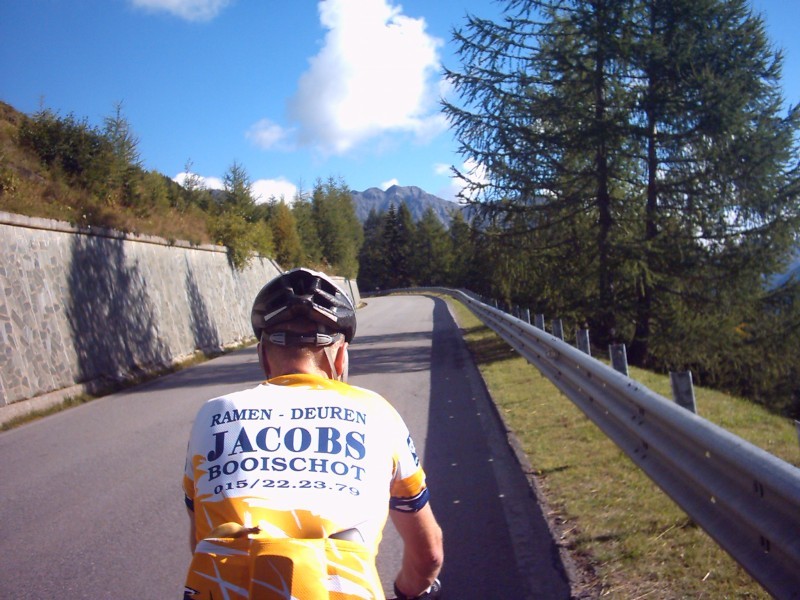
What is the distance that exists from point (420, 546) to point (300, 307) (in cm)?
81

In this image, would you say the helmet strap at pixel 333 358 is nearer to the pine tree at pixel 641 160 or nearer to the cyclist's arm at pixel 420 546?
the cyclist's arm at pixel 420 546

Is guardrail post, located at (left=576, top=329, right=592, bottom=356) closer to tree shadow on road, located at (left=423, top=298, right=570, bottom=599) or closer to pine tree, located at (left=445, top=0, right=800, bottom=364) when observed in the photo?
tree shadow on road, located at (left=423, top=298, right=570, bottom=599)

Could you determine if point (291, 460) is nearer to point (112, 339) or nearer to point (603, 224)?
point (112, 339)

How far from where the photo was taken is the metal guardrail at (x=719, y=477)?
2.79m

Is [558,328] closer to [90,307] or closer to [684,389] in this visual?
[684,389]

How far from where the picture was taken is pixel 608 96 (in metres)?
16.3

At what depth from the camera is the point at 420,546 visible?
2213mm

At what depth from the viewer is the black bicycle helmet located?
235cm

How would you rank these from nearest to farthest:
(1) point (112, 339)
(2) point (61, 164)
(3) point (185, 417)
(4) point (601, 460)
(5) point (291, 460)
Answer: (5) point (291, 460) < (4) point (601, 460) < (3) point (185, 417) < (1) point (112, 339) < (2) point (61, 164)

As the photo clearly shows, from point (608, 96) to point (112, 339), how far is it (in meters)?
11.6

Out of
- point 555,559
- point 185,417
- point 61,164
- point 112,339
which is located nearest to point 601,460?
point 555,559

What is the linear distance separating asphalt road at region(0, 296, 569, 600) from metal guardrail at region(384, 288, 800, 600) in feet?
2.70

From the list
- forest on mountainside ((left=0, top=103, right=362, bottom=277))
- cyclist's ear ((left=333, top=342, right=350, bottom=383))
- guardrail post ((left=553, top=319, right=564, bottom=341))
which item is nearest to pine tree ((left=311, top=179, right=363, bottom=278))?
forest on mountainside ((left=0, top=103, right=362, bottom=277))

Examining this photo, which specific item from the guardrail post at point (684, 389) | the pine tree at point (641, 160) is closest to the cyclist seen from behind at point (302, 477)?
the guardrail post at point (684, 389)
